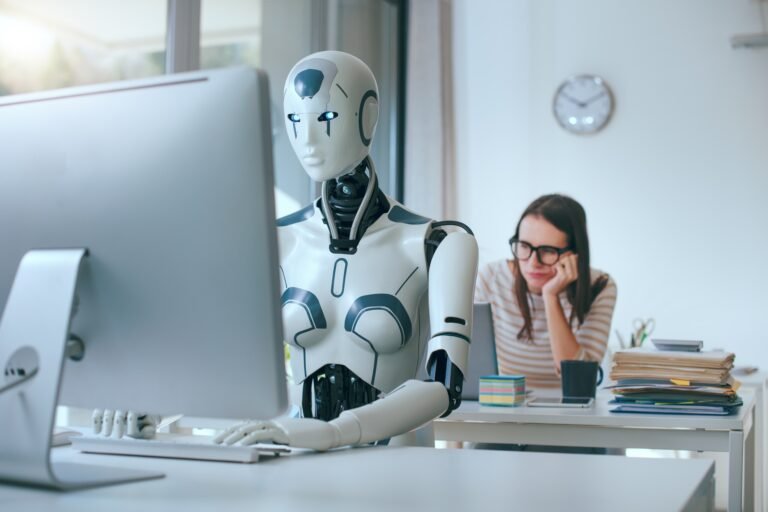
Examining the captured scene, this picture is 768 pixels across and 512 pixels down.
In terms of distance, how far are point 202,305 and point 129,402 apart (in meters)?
0.16

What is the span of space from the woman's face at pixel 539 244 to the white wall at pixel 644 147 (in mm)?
2126

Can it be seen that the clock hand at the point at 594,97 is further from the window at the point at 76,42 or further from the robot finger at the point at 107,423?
the robot finger at the point at 107,423

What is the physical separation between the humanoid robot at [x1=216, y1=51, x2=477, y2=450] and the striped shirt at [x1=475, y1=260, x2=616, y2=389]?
1.21 metres

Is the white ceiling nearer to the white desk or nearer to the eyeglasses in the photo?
the eyeglasses

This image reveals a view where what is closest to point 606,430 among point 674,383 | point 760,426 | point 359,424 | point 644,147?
point 674,383

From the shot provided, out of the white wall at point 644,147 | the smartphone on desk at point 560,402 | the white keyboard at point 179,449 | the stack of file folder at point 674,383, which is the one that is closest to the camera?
the white keyboard at point 179,449

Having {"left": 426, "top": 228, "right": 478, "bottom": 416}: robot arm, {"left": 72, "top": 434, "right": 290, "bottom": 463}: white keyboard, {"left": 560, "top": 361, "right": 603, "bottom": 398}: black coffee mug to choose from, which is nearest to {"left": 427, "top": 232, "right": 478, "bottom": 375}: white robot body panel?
{"left": 426, "top": 228, "right": 478, "bottom": 416}: robot arm

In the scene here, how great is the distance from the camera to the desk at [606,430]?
6.69 feet

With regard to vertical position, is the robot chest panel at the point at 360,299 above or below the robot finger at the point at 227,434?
above

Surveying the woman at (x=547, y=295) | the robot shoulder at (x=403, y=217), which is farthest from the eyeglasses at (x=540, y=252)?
the robot shoulder at (x=403, y=217)

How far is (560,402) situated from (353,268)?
0.83 meters

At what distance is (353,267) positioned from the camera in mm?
1822

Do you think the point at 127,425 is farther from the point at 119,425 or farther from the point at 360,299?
the point at 360,299

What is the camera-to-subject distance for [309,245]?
188 centimetres
